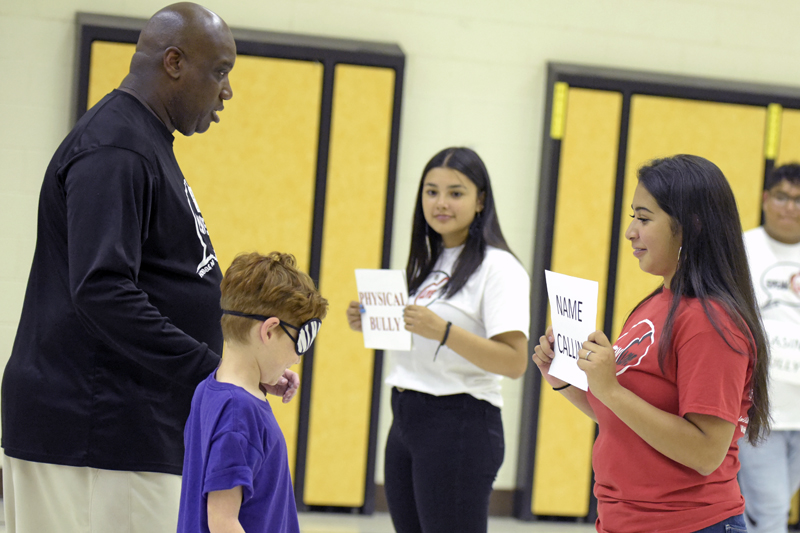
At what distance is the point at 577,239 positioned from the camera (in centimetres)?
408

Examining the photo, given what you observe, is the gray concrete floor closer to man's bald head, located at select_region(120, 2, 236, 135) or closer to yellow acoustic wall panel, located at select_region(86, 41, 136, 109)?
yellow acoustic wall panel, located at select_region(86, 41, 136, 109)

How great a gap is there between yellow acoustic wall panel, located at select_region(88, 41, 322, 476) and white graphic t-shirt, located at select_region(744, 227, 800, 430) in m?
2.10

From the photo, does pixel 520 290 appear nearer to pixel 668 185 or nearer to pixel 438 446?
pixel 438 446

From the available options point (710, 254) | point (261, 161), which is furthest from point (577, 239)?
point (710, 254)

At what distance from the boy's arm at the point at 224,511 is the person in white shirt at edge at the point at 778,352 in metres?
2.26

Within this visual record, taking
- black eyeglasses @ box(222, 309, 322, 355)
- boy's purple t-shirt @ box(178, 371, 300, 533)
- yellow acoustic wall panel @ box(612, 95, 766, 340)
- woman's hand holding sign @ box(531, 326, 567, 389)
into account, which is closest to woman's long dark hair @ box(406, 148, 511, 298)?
woman's hand holding sign @ box(531, 326, 567, 389)

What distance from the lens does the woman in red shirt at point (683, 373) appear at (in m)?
1.39

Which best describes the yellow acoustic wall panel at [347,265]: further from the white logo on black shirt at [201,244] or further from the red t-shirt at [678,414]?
the red t-shirt at [678,414]

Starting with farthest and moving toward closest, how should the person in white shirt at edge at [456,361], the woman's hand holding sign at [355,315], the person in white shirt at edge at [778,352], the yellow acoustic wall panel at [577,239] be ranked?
the yellow acoustic wall panel at [577,239] → the person in white shirt at edge at [778,352] → the woman's hand holding sign at [355,315] → the person in white shirt at edge at [456,361]

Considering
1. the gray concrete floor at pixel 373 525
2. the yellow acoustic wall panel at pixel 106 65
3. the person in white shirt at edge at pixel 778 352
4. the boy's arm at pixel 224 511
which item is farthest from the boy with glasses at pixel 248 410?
the yellow acoustic wall panel at pixel 106 65

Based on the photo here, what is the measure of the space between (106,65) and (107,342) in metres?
2.58

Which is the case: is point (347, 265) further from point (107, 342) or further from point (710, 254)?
point (710, 254)

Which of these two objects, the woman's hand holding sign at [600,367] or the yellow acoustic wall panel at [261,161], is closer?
the woman's hand holding sign at [600,367]

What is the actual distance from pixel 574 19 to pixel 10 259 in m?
3.21
